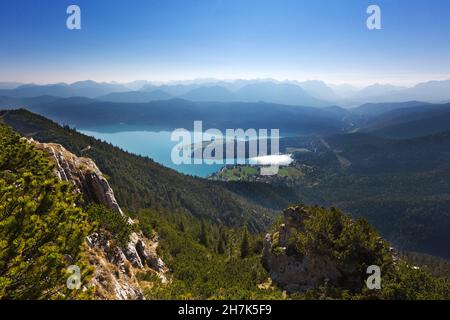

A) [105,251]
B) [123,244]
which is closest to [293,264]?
[123,244]

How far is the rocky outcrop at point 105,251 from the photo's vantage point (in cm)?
2245

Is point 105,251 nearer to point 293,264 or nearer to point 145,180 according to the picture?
point 293,264

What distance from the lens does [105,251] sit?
29.4 meters

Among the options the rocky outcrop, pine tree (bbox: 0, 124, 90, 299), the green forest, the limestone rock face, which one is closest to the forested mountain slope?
the green forest

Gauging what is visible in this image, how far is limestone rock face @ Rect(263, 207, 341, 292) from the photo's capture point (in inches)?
1447

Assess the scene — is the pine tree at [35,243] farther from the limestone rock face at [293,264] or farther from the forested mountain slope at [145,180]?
the forested mountain slope at [145,180]

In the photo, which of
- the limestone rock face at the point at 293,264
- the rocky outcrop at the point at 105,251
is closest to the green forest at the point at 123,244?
the limestone rock face at the point at 293,264

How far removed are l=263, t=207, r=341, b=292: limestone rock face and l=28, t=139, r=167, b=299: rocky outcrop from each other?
14475mm

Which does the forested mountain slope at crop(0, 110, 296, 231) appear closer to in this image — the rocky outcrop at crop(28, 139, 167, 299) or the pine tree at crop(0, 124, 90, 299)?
the rocky outcrop at crop(28, 139, 167, 299)

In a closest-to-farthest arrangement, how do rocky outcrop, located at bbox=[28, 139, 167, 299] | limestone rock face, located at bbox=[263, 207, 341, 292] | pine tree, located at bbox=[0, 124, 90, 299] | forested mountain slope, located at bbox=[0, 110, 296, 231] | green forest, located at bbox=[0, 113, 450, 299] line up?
1. pine tree, located at bbox=[0, 124, 90, 299]
2. green forest, located at bbox=[0, 113, 450, 299]
3. rocky outcrop, located at bbox=[28, 139, 167, 299]
4. limestone rock face, located at bbox=[263, 207, 341, 292]
5. forested mountain slope, located at bbox=[0, 110, 296, 231]

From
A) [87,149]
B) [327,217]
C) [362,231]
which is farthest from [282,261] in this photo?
[87,149]

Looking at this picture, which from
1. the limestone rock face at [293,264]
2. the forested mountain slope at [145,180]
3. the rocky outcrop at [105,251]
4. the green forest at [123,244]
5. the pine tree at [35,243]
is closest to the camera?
the pine tree at [35,243]

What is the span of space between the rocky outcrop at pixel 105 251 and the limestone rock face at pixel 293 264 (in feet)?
47.5

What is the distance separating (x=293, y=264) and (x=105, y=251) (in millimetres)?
22502
